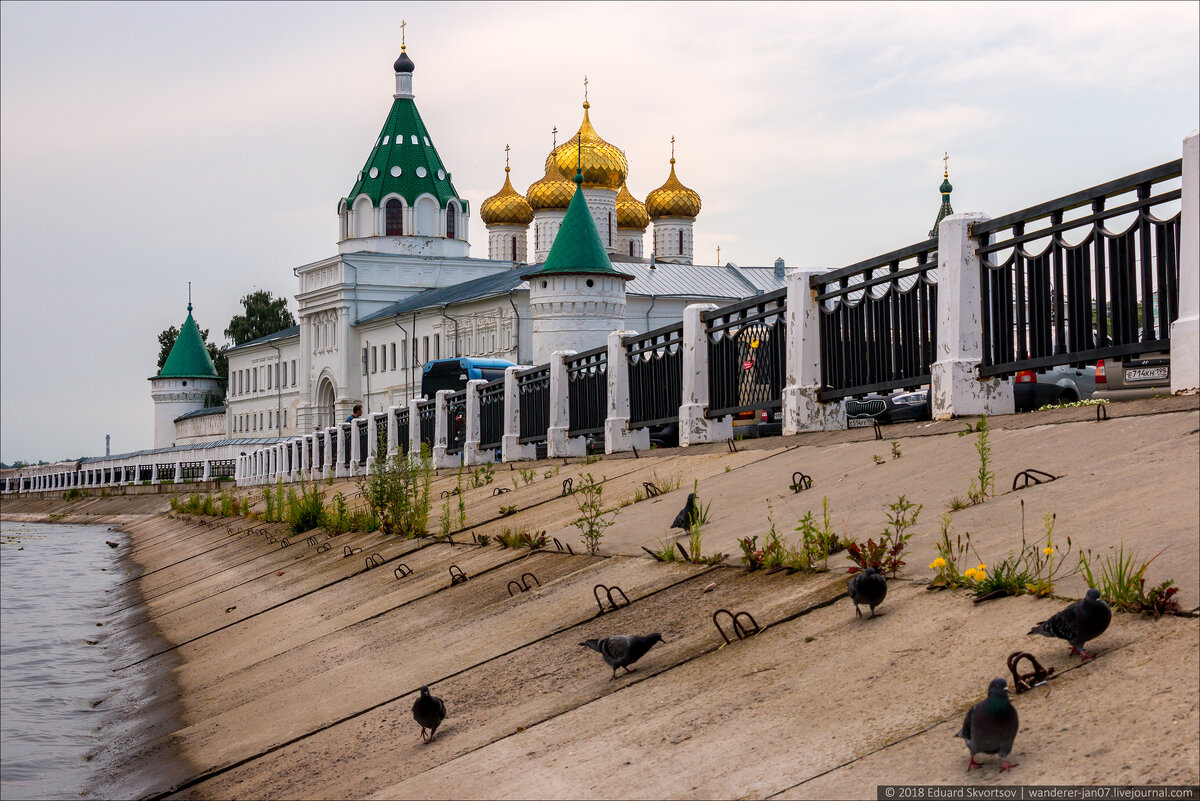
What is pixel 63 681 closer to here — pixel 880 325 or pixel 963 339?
pixel 880 325

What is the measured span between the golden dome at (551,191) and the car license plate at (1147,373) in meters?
63.8

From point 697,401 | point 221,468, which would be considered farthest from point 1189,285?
point 221,468

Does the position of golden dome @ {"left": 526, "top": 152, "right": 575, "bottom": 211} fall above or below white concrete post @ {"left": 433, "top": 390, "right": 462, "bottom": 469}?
above

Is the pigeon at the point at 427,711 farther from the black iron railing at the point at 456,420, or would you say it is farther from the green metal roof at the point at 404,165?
the green metal roof at the point at 404,165

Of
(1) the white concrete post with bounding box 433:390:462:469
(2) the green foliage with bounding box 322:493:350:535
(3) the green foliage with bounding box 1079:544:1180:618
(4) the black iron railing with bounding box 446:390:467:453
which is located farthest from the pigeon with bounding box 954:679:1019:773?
(4) the black iron railing with bounding box 446:390:467:453

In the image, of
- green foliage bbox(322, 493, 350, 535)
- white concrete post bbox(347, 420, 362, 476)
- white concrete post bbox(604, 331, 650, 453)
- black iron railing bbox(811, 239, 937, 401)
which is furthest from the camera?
white concrete post bbox(347, 420, 362, 476)

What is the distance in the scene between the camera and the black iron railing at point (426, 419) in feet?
89.2

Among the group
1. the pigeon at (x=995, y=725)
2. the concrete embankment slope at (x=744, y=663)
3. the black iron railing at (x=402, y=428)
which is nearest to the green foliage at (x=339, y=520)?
the concrete embankment slope at (x=744, y=663)

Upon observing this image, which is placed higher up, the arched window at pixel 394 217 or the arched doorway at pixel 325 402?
the arched window at pixel 394 217

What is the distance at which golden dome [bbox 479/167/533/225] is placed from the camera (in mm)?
87625

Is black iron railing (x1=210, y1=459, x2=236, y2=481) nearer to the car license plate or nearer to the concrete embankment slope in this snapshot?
the car license plate

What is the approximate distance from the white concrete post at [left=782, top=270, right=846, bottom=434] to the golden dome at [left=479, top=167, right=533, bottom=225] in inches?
2983

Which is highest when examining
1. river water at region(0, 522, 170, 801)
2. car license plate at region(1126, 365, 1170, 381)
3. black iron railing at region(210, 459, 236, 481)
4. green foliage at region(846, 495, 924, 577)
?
car license plate at region(1126, 365, 1170, 381)

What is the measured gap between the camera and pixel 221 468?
202 feet
